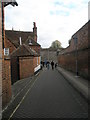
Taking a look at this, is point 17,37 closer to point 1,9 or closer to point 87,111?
point 1,9

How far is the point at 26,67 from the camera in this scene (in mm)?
17391

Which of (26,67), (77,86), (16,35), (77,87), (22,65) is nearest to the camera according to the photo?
(77,87)

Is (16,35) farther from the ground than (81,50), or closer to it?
farther from the ground

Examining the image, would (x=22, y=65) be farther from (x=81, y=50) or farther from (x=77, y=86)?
(x=77, y=86)

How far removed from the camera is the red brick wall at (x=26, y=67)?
Result: 16.7 metres

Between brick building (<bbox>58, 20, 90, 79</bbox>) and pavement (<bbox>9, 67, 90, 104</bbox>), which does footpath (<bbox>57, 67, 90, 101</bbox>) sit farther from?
brick building (<bbox>58, 20, 90, 79</bbox>)

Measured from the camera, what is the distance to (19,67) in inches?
646

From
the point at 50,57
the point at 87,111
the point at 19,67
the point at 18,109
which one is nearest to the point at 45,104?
the point at 18,109

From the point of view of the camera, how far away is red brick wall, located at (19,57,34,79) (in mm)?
16703

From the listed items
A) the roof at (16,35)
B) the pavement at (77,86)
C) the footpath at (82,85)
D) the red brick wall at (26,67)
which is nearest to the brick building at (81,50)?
the footpath at (82,85)

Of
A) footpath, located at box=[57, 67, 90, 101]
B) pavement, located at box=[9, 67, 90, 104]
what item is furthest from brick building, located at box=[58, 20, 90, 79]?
pavement, located at box=[9, 67, 90, 104]

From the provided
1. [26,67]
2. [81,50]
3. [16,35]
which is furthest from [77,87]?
[16,35]

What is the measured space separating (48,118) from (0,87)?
254cm

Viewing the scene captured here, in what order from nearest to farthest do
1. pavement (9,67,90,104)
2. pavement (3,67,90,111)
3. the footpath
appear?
the footpath
pavement (3,67,90,111)
pavement (9,67,90,104)
